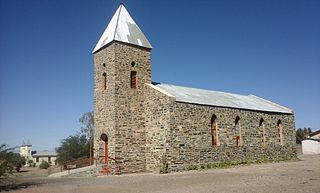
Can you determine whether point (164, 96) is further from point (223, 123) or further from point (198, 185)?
point (198, 185)

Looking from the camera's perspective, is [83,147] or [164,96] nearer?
[164,96]

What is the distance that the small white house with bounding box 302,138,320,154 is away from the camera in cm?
4746

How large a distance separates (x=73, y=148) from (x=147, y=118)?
752 inches

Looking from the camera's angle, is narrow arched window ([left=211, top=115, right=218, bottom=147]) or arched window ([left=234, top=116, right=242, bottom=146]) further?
arched window ([left=234, top=116, right=242, bottom=146])

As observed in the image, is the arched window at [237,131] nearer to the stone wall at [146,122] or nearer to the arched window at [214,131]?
the stone wall at [146,122]

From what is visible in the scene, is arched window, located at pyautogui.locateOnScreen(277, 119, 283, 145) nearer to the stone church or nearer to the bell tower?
the stone church

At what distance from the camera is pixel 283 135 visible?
29.5 metres

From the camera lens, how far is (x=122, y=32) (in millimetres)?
23500

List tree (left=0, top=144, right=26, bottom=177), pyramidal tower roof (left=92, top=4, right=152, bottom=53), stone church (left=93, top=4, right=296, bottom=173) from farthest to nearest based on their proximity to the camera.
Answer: pyramidal tower roof (left=92, top=4, right=152, bottom=53) → stone church (left=93, top=4, right=296, bottom=173) → tree (left=0, top=144, right=26, bottom=177)

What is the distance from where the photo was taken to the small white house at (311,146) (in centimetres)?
4746

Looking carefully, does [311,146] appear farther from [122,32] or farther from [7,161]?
[7,161]

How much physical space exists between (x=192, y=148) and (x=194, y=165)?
111 centimetres

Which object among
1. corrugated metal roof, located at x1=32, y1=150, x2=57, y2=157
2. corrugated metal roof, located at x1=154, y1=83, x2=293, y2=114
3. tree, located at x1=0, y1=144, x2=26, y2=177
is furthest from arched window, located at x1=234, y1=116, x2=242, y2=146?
corrugated metal roof, located at x1=32, y1=150, x2=57, y2=157

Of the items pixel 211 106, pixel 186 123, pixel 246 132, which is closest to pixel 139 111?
pixel 186 123
